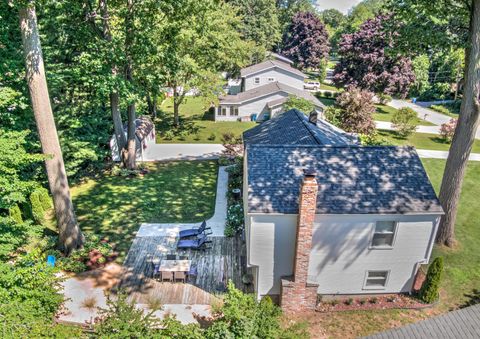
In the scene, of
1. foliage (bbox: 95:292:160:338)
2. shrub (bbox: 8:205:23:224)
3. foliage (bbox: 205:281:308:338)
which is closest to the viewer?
foliage (bbox: 95:292:160:338)

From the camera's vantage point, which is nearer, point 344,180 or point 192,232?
point 344,180

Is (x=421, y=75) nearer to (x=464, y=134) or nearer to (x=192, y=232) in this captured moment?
(x=464, y=134)

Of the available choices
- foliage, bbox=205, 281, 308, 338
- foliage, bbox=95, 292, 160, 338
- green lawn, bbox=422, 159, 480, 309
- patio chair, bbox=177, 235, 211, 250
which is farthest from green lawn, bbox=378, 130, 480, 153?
foliage, bbox=95, 292, 160, 338

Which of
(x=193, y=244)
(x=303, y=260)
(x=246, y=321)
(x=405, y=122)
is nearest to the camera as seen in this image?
(x=246, y=321)

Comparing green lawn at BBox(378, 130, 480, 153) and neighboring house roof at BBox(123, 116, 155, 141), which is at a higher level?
neighboring house roof at BBox(123, 116, 155, 141)

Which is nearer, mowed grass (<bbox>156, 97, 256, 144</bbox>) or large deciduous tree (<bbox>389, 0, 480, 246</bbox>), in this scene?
large deciduous tree (<bbox>389, 0, 480, 246</bbox>)

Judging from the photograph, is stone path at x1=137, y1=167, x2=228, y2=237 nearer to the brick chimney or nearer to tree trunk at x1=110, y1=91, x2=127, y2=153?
the brick chimney

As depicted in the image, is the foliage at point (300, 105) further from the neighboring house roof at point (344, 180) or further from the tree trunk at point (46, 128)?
the tree trunk at point (46, 128)

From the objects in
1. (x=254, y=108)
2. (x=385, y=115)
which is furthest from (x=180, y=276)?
(x=385, y=115)
